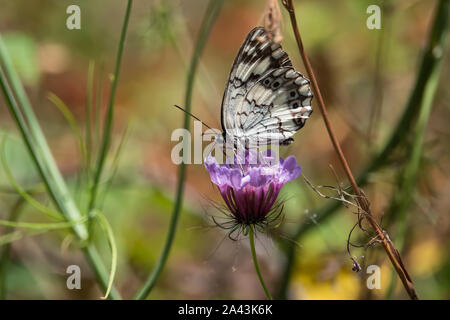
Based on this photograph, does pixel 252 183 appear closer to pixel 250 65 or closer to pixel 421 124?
pixel 250 65

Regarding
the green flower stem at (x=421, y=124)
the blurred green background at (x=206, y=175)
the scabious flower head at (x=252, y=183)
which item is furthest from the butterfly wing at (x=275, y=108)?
the blurred green background at (x=206, y=175)

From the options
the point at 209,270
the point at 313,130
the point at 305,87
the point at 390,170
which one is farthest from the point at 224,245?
the point at 305,87

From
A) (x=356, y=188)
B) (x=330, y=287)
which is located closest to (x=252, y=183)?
(x=356, y=188)

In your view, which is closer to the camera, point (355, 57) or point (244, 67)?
point (244, 67)

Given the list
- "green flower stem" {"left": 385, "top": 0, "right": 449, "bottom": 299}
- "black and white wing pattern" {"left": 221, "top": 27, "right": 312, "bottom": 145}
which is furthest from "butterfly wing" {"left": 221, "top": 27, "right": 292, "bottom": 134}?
"green flower stem" {"left": 385, "top": 0, "right": 449, "bottom": 299}

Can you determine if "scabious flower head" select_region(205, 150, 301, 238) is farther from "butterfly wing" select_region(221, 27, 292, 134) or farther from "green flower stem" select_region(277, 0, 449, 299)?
"green flower stem" select_region(277, 0, 449, 299)
